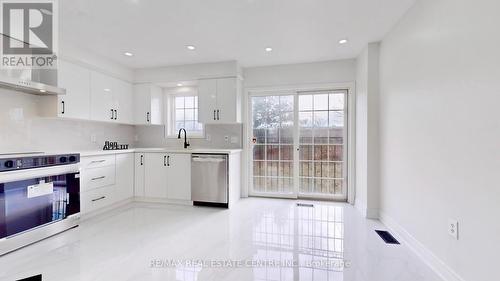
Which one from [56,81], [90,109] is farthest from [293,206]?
[56,81]

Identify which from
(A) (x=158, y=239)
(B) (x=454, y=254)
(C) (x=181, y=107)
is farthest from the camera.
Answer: (C) (x=181, y=107)

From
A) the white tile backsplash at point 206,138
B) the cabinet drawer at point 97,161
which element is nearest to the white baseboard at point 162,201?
the cabinet drawer at point 97,161

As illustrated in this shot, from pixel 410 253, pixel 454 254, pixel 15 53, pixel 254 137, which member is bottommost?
pixel 410 253

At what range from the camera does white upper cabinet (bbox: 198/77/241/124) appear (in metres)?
3.81

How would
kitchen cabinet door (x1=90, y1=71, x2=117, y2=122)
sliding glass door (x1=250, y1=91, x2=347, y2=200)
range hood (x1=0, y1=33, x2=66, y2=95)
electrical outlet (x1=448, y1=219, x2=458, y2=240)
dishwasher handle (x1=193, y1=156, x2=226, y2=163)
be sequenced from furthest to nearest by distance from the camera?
sliding glass door (x1=250, y1=91, x2=347, y2=200), dishwasher handle (x1=193, y1=156, x2=226, y2=163), kitchen cabinet door (x1=90, y1=71, x2=117, y2=122), range hood (x1=0, y1=33, x2=66, y2=95), electrical outlet (x1=448, y1=219, x2=458, y2=240)

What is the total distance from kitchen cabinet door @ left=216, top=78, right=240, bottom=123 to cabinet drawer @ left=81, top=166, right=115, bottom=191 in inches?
75.0

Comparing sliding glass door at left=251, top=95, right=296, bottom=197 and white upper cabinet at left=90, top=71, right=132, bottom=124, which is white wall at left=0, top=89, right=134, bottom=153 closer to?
white upper cabinet at left=90, top=71, right=132, bottom=124

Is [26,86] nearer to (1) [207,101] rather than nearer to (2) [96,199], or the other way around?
(2) [96,199]

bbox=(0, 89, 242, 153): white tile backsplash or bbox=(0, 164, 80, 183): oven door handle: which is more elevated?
bbox=(0, 89, 242, 153): white tile backsplash

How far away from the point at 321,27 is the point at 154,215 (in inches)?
134

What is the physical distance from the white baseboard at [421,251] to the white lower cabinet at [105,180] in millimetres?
3941

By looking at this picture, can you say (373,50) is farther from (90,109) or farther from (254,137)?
(90,109)

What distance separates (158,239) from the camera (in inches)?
94.7

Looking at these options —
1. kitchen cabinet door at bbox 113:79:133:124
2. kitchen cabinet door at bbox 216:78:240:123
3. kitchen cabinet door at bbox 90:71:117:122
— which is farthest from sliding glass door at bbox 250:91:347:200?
kitchen cabinet door at bbox 90:71:117:122
